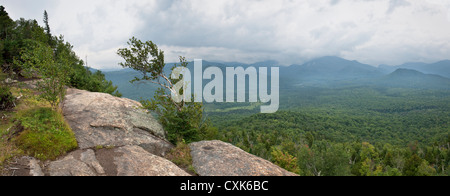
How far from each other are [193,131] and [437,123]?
247 meters

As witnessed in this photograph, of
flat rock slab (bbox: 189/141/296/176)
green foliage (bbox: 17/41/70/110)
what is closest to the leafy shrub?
green foliage (bbox: 17/41/70/110)

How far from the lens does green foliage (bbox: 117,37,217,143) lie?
57.8ft

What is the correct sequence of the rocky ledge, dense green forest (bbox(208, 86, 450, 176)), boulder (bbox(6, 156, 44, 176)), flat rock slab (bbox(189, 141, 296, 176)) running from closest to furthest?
boulder (bbox(6, 156, 44, 176))
the rocky ledge
flat rock slab (bbox(189, 141, 296, 176))
dense green forest (bbox(208, 86, 450, 176))

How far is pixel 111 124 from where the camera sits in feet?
49.9

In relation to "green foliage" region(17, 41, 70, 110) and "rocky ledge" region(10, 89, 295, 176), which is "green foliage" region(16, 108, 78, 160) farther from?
"green foliage" region(17, 41, 70, 110)

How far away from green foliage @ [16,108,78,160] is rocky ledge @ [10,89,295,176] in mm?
503

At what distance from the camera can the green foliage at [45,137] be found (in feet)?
34.1

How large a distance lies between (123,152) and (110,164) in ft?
4.33

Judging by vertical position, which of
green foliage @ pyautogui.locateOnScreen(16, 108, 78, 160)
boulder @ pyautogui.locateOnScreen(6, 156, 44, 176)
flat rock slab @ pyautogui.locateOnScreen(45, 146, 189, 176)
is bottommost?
flat rock slab @ pyautogui.locateOnScreen(45, 146, 189, 176)

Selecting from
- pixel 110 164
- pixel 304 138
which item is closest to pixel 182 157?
pixel 110 164

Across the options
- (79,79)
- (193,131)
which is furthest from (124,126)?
(79,79)
